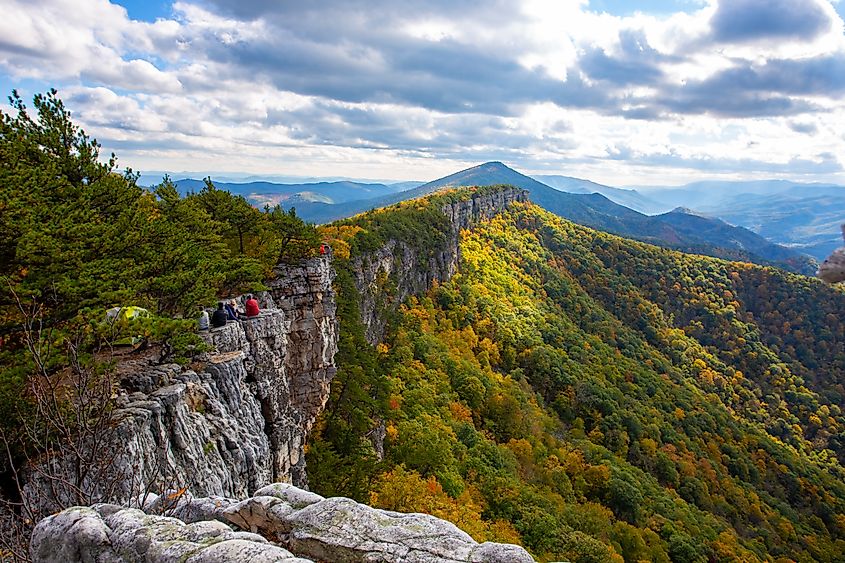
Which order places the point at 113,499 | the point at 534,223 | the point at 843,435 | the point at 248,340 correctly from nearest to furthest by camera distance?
the point at 113,499 < the point at 248,340 < the point at 843,435 < the point at 534,223

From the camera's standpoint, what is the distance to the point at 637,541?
4091 cm

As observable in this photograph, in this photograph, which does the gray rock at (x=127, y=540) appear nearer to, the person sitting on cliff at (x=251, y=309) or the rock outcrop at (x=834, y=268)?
the rock outcrop at (x=834, y=268)

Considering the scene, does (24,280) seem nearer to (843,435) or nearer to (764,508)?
(764,508)

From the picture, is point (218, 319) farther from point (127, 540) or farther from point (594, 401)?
point (594, 401)

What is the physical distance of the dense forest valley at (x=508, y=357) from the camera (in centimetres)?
1317

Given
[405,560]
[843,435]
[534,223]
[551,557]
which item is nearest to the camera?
[405,560]

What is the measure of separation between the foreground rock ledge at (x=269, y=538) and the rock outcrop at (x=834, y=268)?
5454 mm

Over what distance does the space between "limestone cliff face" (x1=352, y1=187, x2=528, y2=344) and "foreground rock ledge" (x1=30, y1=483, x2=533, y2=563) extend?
3353 centimetres

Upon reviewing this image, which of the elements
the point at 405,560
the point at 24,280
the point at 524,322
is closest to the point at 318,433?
the point at 24,280

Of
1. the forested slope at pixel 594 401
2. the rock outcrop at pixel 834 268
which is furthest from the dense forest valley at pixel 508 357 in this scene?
the rock outcrop at pixel 834 268

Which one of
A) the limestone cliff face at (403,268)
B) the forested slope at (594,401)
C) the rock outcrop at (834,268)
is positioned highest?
the rock outcrop at (834,268)

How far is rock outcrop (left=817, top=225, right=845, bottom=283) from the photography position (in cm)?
445

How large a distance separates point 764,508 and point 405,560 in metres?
71.0

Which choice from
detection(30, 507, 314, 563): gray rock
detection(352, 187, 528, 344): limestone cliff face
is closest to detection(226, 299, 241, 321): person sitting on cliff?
detection(30, 507, 314, 563): gray rock
